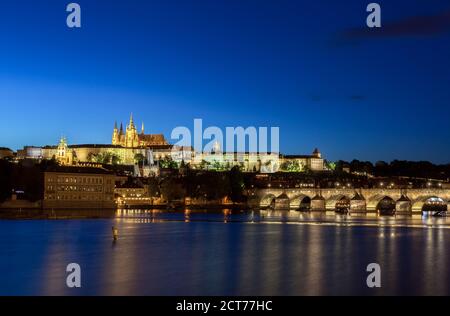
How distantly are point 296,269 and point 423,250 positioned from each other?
10.6 m

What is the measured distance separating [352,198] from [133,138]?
103m

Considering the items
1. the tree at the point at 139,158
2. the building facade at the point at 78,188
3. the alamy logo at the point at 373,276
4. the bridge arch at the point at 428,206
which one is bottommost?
the alamy logo at the point at 373,276

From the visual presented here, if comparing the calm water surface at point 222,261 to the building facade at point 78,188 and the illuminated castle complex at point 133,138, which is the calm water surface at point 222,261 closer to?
the building facade at point 78,188

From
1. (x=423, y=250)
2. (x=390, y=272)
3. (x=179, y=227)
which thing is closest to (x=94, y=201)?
(x=179, y=227)

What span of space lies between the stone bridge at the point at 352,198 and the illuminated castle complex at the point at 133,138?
79971 mm

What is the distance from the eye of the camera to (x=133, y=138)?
622 ft

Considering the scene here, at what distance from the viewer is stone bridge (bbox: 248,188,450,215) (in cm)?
8931

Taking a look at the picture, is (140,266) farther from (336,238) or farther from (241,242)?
(336,238)

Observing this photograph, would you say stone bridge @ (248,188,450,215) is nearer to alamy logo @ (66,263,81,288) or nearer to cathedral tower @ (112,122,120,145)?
alamy logo @ (66,263,81,288)

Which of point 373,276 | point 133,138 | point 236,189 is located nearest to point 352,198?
point 236,189

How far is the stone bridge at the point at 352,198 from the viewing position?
293 ft

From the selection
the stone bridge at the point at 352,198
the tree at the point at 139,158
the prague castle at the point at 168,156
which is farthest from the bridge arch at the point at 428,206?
the tree at the point at 139,158

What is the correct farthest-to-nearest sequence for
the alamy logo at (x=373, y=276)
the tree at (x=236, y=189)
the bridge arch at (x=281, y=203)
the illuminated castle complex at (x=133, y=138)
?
the illuminated castle complex at (x=133, y=138) → the tree at (x=236, y=189) → the bridge arch at (x=281, y=203) → the alamy logo at (x=373, y=276)

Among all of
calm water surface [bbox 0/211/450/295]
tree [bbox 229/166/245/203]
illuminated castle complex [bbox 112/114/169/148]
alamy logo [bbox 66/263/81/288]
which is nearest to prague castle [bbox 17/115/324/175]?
illuminated castle complex [bbox 112/114/169/148]
